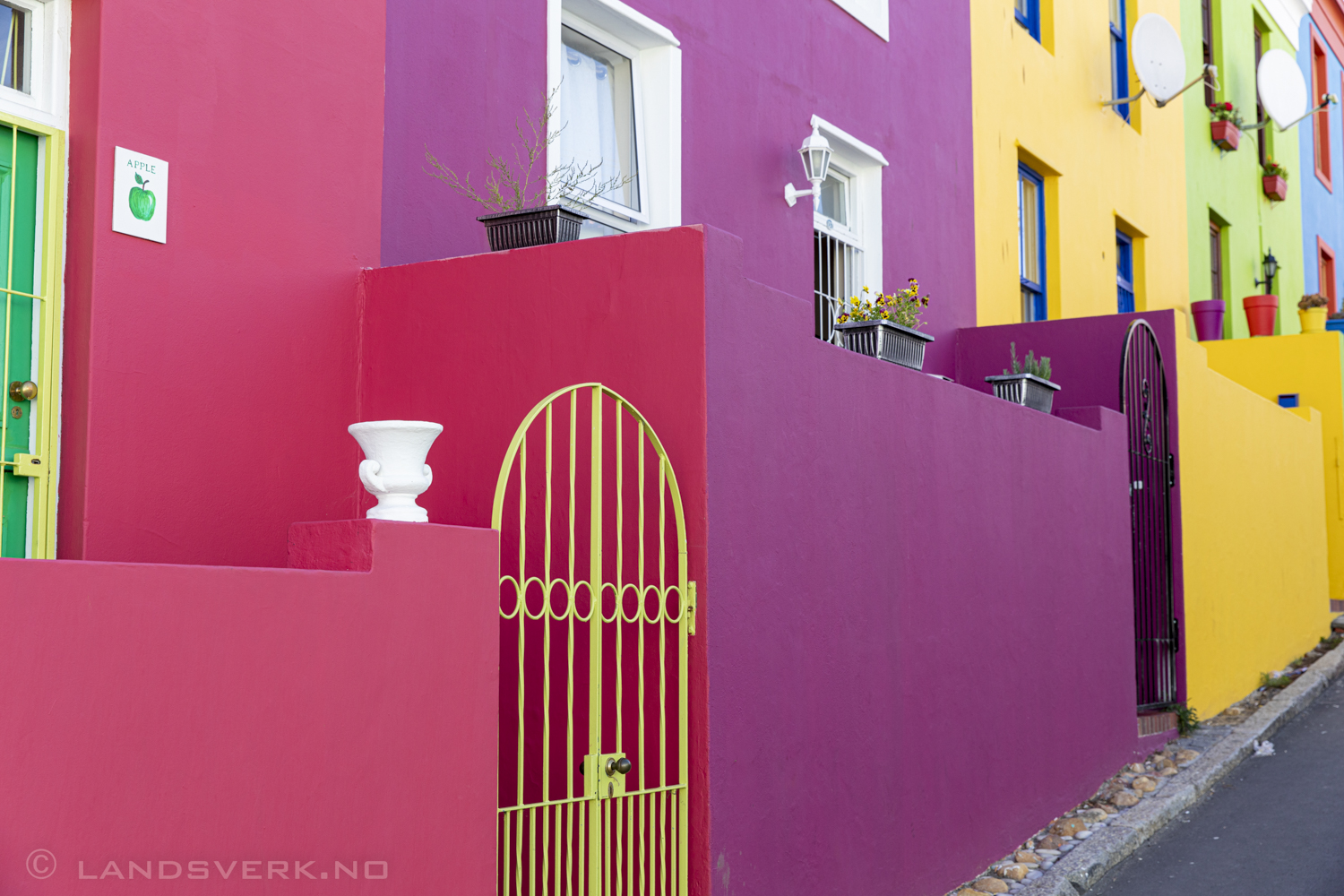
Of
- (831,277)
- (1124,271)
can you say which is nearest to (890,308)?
(831,277)

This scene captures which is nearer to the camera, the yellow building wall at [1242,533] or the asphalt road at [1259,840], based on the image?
the asphalt road at [1259,840]

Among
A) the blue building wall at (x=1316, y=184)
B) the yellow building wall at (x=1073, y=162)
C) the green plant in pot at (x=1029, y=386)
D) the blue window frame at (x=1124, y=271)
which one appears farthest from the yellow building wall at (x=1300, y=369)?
the green plant in pot at (x=1029, y=386)

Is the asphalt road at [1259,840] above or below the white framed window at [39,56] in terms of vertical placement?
below

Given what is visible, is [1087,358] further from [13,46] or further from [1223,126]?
[1223,126]

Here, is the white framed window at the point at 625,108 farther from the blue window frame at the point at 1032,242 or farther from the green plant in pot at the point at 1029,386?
the blue window frame at the point at 1032,242

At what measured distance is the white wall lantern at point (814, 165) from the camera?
311 inches

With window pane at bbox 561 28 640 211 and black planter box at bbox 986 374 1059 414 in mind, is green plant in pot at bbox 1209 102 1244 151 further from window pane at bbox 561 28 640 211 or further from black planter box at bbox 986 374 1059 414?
window pane at bbox 561 28 640 211

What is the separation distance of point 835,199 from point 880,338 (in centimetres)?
184

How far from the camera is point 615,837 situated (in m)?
4.41

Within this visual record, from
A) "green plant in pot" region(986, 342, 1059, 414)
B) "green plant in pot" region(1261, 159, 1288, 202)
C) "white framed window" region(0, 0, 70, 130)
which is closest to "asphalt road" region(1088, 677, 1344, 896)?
"green plant in pot" region(986, 342, 1059, 414)

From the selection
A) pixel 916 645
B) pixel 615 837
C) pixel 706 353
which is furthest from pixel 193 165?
pixel 916 645

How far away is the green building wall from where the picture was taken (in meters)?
15.5

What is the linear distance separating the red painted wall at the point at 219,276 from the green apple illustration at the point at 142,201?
9cm

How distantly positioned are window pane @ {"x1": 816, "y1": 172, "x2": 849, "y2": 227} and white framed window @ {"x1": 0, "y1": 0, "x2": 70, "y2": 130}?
532 cm
